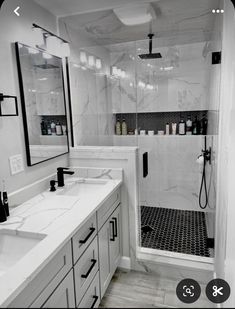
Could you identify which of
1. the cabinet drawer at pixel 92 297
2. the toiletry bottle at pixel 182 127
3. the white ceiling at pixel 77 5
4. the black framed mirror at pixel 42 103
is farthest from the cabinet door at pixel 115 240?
the white ceiling at pixel 77 5

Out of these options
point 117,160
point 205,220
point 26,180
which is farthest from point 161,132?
point 26,180

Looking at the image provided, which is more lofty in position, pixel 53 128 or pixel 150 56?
pixel 150 56

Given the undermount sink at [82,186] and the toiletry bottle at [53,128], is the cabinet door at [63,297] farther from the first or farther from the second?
the toiletry bottle at [53,128]

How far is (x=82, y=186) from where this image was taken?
1.79 metres

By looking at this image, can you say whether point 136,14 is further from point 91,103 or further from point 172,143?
point 172,143

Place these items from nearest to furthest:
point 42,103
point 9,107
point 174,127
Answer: point 9,107 → point 42,103 → point 174,127

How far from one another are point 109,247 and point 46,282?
0.83 m

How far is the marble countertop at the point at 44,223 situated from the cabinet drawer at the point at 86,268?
0.60 feet

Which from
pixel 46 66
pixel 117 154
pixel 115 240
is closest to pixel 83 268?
pixel 115 240

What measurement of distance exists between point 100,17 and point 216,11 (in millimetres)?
817

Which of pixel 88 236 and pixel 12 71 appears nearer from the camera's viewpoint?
pixel 88 236

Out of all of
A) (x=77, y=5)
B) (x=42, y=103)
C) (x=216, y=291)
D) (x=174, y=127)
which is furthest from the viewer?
(x=174, y=127)

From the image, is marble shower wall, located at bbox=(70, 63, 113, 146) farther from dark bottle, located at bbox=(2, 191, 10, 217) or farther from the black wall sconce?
dark bottle, located at bbox=(2, 191, 10, 217)

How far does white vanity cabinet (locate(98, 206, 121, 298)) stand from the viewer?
56.3 inches
